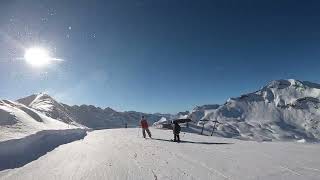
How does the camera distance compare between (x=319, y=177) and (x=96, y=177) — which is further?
(x=96, y=177)

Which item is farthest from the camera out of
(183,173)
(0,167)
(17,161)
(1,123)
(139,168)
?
(1,123)

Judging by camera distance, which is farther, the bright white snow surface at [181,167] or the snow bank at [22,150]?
the snow bank at [22,150]

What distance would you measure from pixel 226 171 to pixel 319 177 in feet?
9.53

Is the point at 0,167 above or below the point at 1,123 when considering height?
below

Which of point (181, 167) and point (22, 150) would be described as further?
point (22, 150)

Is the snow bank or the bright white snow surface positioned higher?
the snow bank

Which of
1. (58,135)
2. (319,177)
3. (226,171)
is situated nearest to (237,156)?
(226,171)

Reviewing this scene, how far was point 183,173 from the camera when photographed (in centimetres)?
1179

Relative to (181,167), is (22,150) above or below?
above

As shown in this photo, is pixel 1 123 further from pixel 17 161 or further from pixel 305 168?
pixel 305 168

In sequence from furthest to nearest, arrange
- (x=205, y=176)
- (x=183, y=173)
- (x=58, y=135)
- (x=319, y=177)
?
(x=58, y=135) < (x=183, y=173) < (x=205, y=176) < (x=319, y=177)

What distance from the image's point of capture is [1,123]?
2420cm

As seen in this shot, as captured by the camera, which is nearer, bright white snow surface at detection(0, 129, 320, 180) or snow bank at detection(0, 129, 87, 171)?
bright white snow surface at detection(0, 129, 320, 180)

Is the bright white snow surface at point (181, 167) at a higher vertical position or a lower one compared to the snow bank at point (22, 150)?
lower
